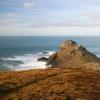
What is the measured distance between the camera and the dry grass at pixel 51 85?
1661cm

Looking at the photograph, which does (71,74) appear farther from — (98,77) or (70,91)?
(70,91)

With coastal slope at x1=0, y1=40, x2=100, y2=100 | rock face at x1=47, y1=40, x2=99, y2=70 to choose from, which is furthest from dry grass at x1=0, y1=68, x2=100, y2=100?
rock face at x1=47, y1=40, x2=99, y2=70

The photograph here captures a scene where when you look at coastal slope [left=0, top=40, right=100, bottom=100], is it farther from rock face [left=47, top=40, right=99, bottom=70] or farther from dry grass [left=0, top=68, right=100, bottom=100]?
rock face [left=47, top=40, right=99, bottom=70]

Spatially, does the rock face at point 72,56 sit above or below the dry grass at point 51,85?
below

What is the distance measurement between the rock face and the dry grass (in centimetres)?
3038

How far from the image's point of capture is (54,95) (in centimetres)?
1656

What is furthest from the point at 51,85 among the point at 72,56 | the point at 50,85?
the point at 72,56

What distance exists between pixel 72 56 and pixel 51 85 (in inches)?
1696

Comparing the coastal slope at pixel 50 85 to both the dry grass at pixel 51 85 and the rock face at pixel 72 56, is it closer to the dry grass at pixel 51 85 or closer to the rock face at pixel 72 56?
the dry grass at pixel 51 85

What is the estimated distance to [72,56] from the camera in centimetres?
6091

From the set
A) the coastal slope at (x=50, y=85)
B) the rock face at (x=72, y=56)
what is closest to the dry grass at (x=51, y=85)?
the coastal slope at (x=50, y=85)

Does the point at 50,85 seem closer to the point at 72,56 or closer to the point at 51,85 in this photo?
the point at 51,85

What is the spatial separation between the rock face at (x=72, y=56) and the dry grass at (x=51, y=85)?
99.7ft

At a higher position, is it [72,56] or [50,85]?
[50,85]
